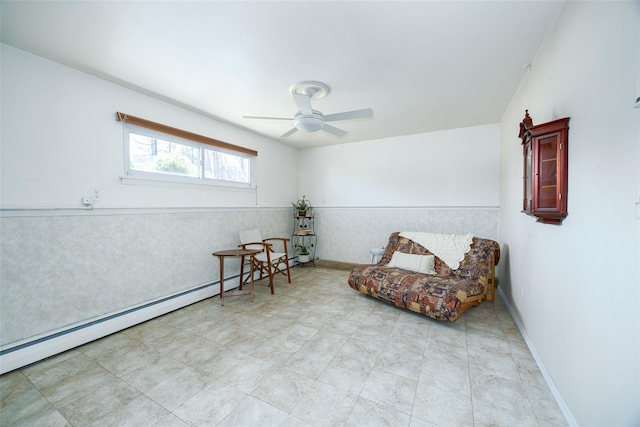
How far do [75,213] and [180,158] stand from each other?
1260 millimetres

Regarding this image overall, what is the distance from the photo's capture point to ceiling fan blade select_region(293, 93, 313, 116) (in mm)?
2162

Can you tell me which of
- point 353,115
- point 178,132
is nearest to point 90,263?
point 178,132

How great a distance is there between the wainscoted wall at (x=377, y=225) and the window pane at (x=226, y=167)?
1.78 metres

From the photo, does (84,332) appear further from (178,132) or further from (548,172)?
(548,172)

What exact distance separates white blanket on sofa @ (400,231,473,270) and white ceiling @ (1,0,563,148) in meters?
1.76

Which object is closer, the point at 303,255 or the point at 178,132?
the point at 178,132

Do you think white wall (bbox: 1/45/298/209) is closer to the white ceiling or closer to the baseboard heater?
the white ceiling

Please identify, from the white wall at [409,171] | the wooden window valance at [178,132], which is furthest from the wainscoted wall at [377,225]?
the wooden window valance at [178,132]

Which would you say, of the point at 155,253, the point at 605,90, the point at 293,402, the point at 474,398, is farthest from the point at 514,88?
the point at 155,253

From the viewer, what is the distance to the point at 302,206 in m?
5.12

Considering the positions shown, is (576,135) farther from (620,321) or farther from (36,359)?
(36,359)

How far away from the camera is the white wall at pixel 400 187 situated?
3.85 meters

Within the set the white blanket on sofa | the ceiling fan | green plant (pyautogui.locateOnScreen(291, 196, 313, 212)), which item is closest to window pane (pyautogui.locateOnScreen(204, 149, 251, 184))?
green plant (pyautogui.locateOnScreen(291, 196, 313, 212))

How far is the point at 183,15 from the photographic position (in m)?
1.61
